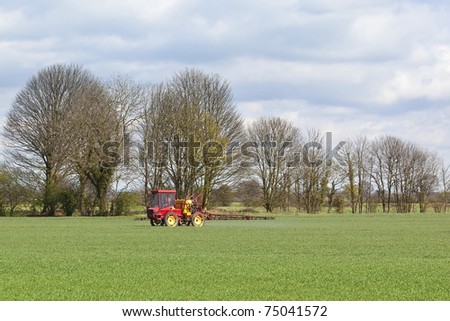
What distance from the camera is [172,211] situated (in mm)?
47406

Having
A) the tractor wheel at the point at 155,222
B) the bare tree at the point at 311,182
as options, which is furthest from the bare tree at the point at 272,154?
the tractor wheel at the point at 155,222

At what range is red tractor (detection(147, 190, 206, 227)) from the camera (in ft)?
155

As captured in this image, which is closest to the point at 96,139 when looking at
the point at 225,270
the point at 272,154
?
the point at 272,154

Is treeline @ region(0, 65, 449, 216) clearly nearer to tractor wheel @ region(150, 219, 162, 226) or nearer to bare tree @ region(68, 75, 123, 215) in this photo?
bare tree @ region(68, 75, 123, 215)

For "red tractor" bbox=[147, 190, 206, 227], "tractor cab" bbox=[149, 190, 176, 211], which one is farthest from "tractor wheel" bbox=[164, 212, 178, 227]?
"tractor cab" bbox=[149, 190, 176, 211]

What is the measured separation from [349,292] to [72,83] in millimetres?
61105

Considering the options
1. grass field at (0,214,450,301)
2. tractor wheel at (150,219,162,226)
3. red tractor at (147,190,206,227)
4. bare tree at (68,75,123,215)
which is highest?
bare tree at (68,75,123,215)

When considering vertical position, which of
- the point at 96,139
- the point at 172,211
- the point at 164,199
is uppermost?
the point at 96,139

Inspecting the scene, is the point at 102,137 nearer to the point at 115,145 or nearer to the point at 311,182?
the point at 115,145

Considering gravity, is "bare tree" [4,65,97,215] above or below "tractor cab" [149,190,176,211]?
above

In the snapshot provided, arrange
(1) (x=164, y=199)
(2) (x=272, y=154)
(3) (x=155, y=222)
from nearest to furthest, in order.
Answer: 1. (1) (x=164, y=199)
2. (3) (x=155, y=222)
3. (2) (x=272, y=154)

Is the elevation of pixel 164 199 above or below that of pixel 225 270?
above

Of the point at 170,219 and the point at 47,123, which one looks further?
the point at 47,123

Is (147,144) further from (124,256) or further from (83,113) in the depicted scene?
(124,256)
